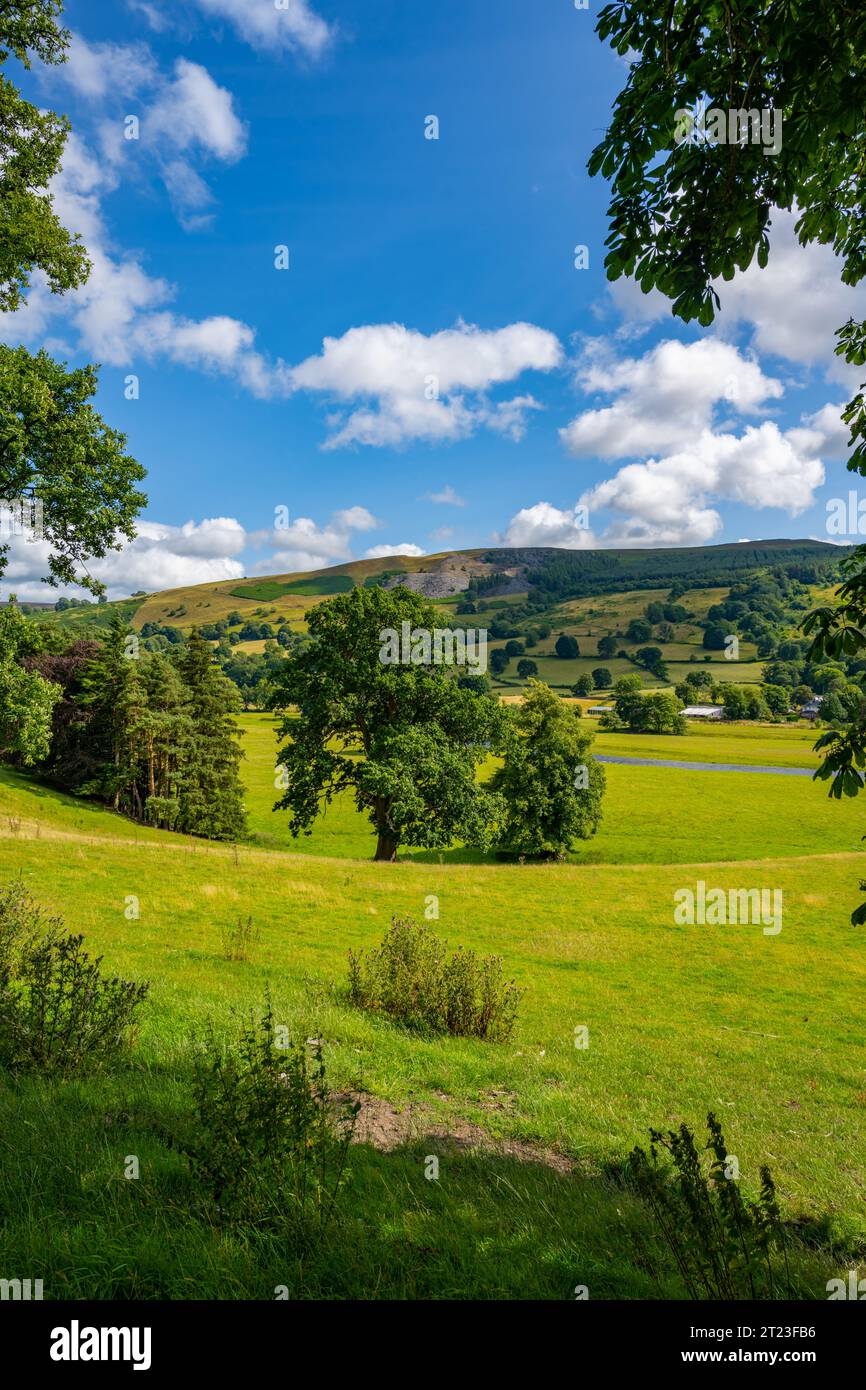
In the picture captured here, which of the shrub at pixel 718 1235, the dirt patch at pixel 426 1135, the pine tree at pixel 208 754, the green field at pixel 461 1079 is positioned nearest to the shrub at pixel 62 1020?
the green field at pixel 461 1079

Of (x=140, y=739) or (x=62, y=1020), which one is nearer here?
(x=62, y=1020)

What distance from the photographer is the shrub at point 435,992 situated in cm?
1091

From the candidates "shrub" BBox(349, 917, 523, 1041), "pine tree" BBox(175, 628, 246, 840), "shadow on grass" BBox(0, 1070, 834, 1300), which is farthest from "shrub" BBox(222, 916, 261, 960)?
"pine tree" BBox(175, 628, 246, 840)

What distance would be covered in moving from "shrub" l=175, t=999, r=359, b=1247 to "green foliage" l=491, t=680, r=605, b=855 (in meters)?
41.0

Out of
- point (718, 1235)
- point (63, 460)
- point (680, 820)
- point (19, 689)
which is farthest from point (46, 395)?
point (680, 820)

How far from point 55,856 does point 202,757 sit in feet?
101

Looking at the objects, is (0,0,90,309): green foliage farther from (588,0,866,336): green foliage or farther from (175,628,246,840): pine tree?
(175,628,246,840): pine tree

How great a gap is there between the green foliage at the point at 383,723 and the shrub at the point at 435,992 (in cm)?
1662

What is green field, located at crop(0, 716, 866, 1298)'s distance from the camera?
3.96 metres

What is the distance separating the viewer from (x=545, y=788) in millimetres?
47156

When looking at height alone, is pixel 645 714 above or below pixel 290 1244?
above

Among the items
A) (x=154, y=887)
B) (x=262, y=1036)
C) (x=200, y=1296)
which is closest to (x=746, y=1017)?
(x=262, y=1036)

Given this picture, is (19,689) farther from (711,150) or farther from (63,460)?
(711,150)

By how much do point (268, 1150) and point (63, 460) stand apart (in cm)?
1741
